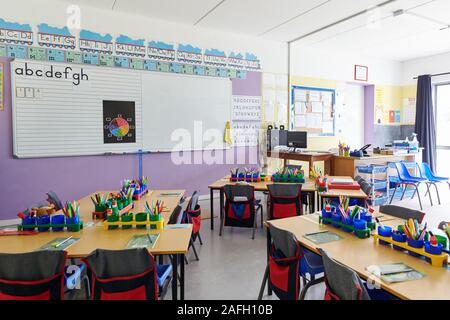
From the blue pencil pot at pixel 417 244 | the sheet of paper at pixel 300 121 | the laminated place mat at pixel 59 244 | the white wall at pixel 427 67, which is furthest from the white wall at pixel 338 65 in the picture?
the laminated place mat at pixel 59 244

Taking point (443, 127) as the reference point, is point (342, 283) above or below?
below

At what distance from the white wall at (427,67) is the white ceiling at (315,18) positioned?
671 millimetres

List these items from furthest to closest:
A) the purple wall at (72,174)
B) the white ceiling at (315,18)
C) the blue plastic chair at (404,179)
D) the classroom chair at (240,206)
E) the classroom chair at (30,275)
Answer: the blue plastic chair at (404,179), the white ceiling at (315,18), the purple wall at (72,174), the classroom chair at (240,206), the classroom chair at (30,275)

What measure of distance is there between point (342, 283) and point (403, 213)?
1414mm

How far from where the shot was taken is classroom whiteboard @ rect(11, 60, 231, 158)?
443cm

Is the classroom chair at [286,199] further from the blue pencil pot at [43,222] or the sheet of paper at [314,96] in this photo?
the sheet of paper at [314,96]

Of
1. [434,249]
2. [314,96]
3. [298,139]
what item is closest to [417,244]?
[434,249]

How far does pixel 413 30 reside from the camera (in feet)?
19.8

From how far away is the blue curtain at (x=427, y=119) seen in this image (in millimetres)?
7727

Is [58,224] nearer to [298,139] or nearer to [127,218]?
[127,218]

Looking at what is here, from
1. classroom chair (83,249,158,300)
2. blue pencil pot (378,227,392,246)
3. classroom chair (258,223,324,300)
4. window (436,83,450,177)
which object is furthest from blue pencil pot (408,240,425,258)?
window (436,83,450,177)

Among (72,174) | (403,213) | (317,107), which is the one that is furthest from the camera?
(317,107)

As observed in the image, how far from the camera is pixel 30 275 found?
1.73 metres
